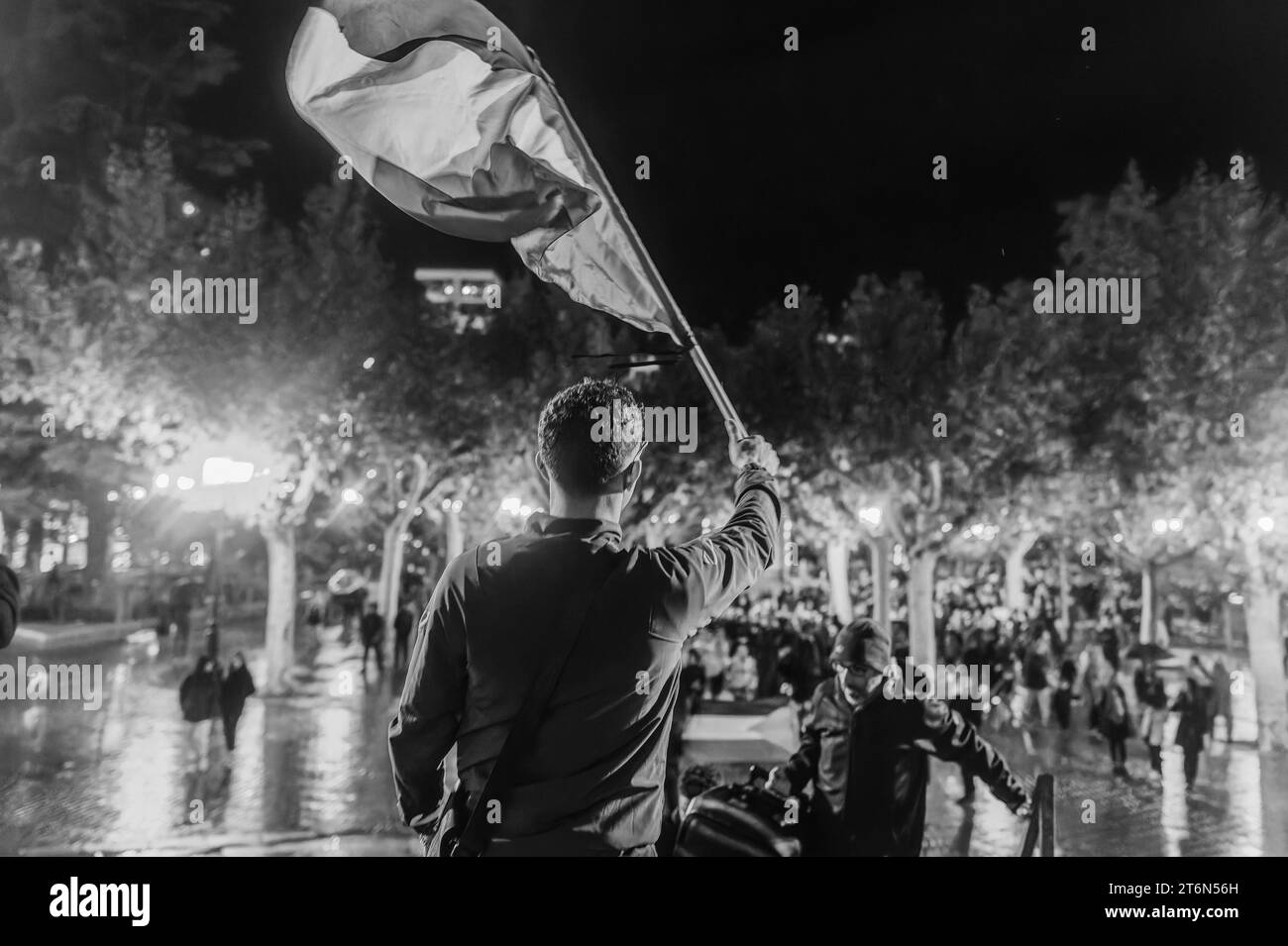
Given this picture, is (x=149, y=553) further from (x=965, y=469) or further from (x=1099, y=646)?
(x=1099, y=646)

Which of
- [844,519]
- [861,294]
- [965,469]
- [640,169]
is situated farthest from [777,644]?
[640,169]

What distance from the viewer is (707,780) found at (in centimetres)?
757

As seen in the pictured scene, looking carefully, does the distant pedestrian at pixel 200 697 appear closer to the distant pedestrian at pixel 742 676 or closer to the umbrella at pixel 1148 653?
the distant pedestrian at pixel 742 676

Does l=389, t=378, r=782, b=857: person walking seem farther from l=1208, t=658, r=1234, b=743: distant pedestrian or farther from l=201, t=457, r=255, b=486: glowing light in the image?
l=1208, t=658, r=1234, b=743: distant pedestrian

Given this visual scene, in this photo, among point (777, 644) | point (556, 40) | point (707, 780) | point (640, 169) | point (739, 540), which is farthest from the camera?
point (777, 644)

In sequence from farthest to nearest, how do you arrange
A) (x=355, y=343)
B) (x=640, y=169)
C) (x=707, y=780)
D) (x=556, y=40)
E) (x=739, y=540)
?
(x=355, y=343) → (x=640, y=169) → (x=556, y=40) → (x=707, y=780) → (x=739, y=540)

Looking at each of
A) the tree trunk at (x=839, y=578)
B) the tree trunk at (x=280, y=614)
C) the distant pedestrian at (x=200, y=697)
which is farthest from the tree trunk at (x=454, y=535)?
the distant pedestrian at (x=200, y=697)

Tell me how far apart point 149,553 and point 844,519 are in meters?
9.78

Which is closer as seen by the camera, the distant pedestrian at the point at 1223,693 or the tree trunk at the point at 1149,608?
the distant pedestrian at the point at 1223,693

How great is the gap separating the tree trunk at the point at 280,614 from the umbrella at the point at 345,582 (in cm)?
1345

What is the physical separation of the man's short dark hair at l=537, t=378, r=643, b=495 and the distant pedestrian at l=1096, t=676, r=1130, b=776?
32.4ft

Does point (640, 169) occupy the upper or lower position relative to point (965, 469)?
upper

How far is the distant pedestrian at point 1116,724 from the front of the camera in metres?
10.6

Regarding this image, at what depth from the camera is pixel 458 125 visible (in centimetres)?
454
